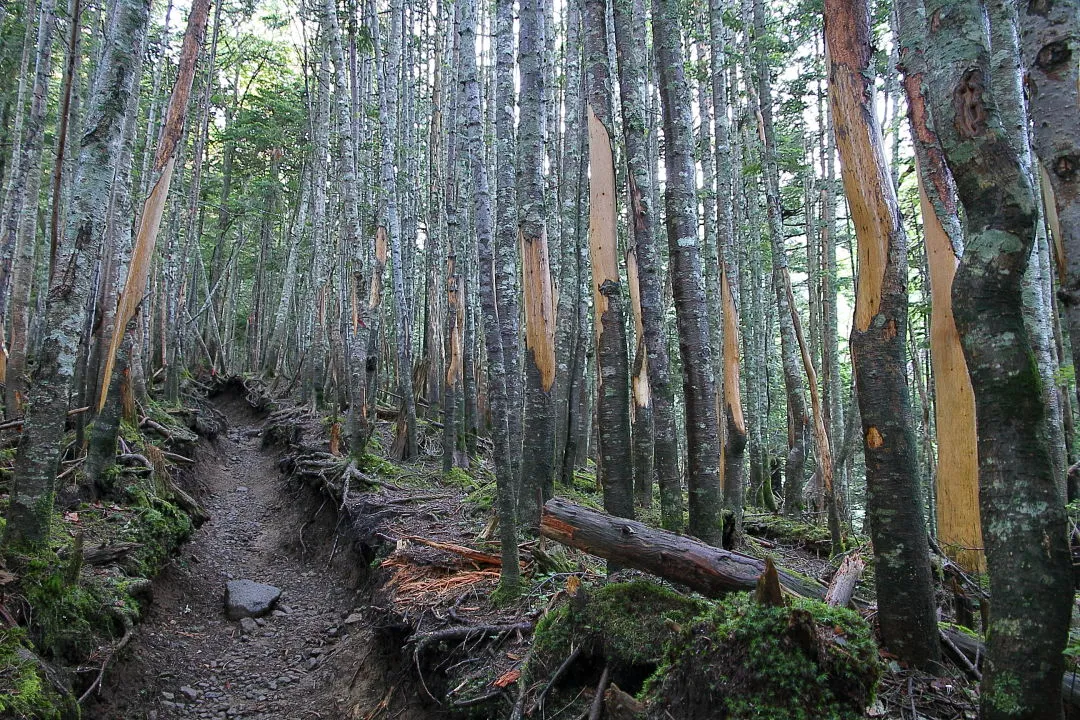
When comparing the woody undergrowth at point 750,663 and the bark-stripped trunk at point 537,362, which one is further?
the bark-stripped trunk at point 537,362

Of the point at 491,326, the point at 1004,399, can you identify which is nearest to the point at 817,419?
the point at 491,326

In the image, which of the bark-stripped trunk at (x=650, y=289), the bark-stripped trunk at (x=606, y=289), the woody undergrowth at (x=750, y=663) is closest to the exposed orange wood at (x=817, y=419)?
the bark-stripped trunk at (x=650, y=289)

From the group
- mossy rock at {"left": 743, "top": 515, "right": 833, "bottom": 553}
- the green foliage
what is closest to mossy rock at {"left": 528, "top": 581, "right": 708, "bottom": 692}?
the green foliage

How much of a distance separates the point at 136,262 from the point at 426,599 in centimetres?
419

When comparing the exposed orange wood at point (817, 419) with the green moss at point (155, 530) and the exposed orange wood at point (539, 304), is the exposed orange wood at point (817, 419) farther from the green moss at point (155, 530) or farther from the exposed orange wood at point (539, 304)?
the green moss at point (155, 530)

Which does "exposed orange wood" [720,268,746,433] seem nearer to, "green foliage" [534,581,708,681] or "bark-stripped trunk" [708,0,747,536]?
"bark-stripped trunk" [708,0,747,536]

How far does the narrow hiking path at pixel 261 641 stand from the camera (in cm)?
433

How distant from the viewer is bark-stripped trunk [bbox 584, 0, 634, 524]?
4574 mm

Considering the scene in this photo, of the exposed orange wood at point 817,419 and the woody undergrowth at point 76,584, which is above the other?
the exposed orange wood at point 817,419

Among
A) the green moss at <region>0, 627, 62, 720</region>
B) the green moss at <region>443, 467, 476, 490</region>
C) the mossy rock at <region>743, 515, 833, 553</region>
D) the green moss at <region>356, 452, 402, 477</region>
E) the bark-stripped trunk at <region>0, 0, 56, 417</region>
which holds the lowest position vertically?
the mossy rock at <region>743, 515, 833, 553</region>

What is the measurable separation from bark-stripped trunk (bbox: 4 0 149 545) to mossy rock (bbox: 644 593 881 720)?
425 centimetres

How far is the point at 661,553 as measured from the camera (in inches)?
137

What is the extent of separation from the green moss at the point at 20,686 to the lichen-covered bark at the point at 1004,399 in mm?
4000

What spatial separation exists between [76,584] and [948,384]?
5.94 meters
